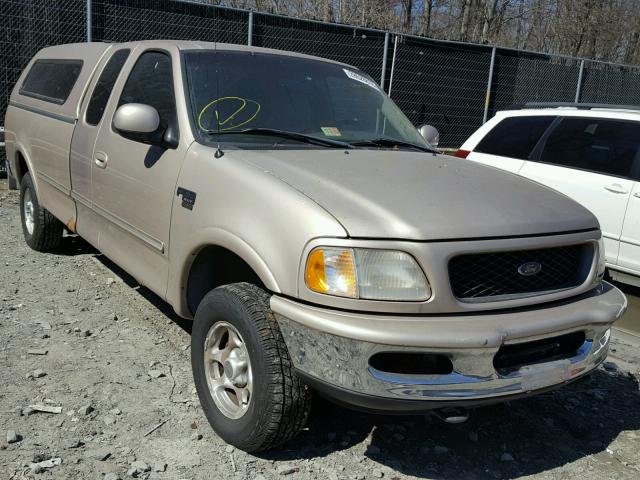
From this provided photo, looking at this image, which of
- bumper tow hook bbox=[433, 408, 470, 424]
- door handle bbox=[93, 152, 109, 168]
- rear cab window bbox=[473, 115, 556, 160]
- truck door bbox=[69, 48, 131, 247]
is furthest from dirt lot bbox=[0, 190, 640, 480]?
rear cab window bbox=[473, 115, 556, 160]

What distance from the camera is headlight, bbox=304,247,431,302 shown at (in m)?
2.51

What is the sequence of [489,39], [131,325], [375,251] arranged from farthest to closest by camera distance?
[489,39] → [131,325] → [375,251]

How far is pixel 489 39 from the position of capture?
23.0 metres

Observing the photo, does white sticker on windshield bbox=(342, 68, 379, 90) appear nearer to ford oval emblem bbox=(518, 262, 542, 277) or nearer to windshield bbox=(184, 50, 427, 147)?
windshield bbox=(184, 50, 427, 147)

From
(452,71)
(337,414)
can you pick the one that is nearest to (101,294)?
(337,414)

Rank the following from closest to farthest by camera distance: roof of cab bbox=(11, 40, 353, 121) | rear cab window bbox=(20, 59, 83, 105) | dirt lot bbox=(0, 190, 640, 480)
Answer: dirt lot bbox=(0, 190, 640, 480) → roof of cab bbox=(11, 40, 353, 121) → rear cab window bbox=(20, 59, 83, 105)

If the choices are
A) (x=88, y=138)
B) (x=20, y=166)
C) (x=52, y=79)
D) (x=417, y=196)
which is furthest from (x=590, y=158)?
(x=20, y=166)

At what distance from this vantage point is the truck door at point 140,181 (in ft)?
11.5

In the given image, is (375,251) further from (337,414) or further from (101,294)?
(101,294)

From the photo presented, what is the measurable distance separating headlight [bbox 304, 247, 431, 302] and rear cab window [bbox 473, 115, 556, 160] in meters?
4.35

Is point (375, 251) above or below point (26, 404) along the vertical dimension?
above

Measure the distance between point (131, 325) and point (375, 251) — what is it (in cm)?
258

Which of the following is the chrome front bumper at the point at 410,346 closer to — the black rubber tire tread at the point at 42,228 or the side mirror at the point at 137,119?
the side mirror at the point at 137,119

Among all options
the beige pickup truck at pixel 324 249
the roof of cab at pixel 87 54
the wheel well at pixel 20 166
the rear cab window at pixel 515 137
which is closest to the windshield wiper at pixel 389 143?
the beige pickup truck at pixel 324 249
